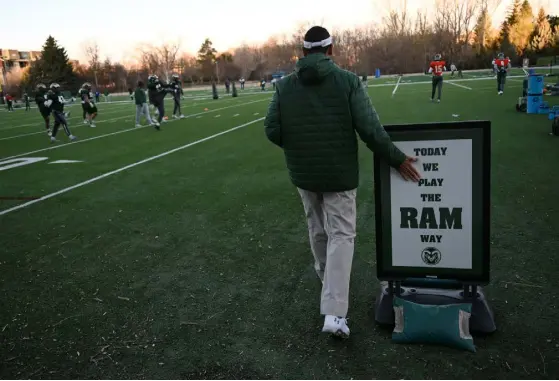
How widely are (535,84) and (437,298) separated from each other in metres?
14.2

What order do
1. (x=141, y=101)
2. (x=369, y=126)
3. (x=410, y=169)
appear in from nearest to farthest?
(x=369, y=126) → (x=410, y=169) → (x=141, y=101)

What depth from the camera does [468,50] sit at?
84188 mm

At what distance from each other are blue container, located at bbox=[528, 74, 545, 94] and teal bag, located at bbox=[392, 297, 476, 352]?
13760 millimetres

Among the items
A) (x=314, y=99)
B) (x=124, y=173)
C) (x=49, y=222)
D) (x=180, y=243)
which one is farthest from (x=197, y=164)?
(x=314, y=99)

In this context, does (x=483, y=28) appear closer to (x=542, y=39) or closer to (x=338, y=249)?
(x=542, y=39)

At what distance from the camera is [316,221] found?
3605 millimetres

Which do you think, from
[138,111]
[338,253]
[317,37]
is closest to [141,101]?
[138,111]

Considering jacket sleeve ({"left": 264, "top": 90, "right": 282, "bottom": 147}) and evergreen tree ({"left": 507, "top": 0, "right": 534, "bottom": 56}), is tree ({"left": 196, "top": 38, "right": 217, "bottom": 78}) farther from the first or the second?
jacket sleeve ({"left": 264, "top": 90, "right": 282, "bottom": 147})

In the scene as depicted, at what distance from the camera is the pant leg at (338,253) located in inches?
129

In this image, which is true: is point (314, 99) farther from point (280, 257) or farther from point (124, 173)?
point (124, 173)

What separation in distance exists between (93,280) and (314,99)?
289cm

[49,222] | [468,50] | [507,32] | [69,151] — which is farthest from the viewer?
[468,50]

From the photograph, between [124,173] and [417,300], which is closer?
[417,300]

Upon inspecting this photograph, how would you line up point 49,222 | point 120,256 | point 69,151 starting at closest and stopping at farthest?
point 120,256 < point 49,222 < point 69,151
